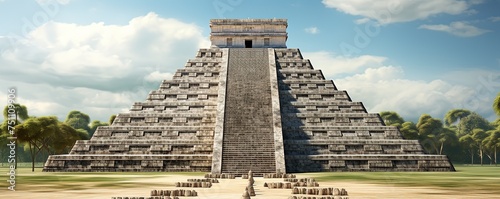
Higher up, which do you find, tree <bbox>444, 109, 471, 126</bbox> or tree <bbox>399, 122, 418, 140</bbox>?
tree <bbox>444, 109, 471, 126</bbox>

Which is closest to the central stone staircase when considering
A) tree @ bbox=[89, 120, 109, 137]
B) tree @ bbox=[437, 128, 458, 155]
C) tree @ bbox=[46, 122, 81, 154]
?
tree @ bbox=[46, 122, 81, 154]

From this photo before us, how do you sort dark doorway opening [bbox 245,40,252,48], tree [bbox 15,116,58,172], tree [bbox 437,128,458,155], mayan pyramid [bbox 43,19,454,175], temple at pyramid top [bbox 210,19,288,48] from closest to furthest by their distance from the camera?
mayan pyramid [bbox 43,19,454,175] → tree [bbox 15,116,58,172] → temple at pyramid top [bbox 210,19,288,48] → dark doorway opening [bbox 245,40,252,48] → tree [bbox 437,128,458,155]

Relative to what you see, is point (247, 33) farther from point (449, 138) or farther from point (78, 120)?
point (78, 120)

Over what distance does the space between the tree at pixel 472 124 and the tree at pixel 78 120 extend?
2370 inches

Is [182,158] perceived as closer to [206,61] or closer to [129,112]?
[129,112]

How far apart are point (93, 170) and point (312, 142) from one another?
36.6 feet

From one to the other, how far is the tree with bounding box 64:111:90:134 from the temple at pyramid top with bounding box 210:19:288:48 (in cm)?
4640

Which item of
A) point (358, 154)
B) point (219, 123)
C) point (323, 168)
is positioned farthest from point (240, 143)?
point (358, 154)

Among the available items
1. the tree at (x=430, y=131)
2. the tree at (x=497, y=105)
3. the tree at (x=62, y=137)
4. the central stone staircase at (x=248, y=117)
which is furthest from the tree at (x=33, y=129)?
the tree at (x=430, y=131)

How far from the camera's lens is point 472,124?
8450cm

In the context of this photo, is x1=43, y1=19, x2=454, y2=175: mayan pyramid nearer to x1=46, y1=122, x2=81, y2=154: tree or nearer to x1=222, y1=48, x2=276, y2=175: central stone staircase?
x1=222, y1=48, x2=276, y2=175: central stone staircase

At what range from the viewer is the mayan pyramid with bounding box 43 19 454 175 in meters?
25.7

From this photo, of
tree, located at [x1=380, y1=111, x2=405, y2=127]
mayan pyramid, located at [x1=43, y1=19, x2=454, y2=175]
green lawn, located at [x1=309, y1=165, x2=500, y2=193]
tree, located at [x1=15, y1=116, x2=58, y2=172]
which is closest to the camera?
green lawn, located at [x1=309, y1=165, x2=500, y2=193]

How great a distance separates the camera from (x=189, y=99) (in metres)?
32.3
